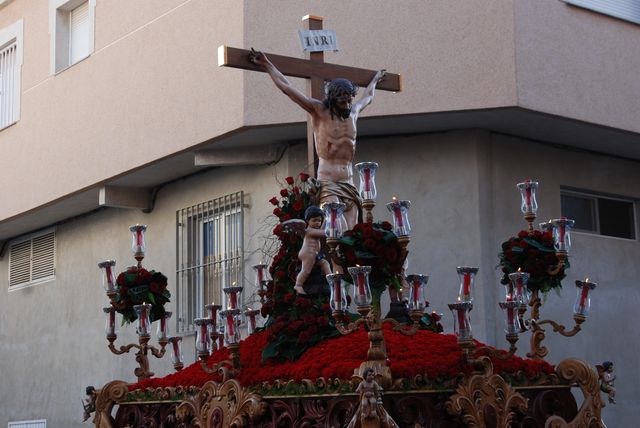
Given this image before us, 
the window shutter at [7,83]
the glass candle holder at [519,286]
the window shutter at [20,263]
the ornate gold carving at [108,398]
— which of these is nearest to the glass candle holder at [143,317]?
the ornate gold carving at [108,398]

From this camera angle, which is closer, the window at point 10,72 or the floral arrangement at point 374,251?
the floral arrangement at point 374,251

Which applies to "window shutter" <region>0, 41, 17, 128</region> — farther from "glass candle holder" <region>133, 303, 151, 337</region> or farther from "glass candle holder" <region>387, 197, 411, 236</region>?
"glass candle holder" <region>387, 197, 411, 236</region>

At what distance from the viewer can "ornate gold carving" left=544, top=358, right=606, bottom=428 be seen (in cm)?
798

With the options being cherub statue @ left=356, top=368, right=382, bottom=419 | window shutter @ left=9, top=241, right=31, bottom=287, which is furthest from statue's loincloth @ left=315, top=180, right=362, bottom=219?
window shutter @ left=9, top=241, right=31, bottom=287

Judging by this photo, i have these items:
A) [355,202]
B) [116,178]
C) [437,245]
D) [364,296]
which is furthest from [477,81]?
[364,296]

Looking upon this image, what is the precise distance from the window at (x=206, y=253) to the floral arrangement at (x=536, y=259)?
19.8ft

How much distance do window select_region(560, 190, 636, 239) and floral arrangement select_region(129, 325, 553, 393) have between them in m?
6.63

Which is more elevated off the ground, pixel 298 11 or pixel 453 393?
pixel 298 11

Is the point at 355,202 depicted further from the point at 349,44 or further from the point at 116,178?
the point at 116,178

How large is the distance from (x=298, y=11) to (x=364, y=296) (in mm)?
7099

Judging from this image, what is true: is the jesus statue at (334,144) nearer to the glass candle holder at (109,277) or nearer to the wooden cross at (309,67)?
the wooden cross at (309,67)

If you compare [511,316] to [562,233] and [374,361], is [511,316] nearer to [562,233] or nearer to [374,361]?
[562,233]

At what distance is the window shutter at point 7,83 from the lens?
62.6 ft

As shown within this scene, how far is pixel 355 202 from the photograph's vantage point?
9500 millimetres
